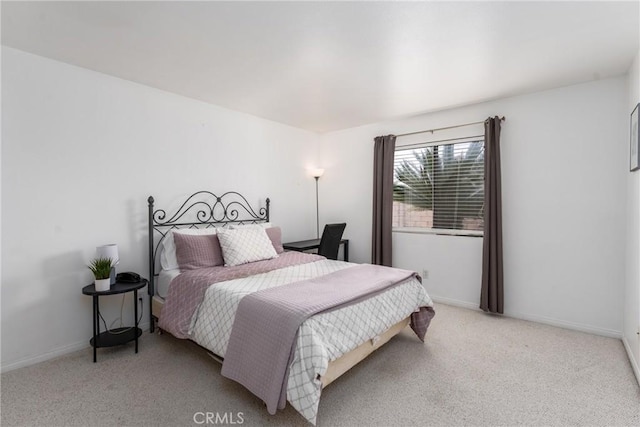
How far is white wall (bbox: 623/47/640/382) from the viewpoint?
7.90 feet

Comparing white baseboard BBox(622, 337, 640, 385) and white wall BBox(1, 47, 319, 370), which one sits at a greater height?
white wall BBox(1, 47, 319, 370)

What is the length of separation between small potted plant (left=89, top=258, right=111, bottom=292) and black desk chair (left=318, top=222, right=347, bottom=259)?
231 cm

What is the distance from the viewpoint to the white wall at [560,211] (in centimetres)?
296

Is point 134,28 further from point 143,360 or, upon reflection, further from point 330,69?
point 143,360

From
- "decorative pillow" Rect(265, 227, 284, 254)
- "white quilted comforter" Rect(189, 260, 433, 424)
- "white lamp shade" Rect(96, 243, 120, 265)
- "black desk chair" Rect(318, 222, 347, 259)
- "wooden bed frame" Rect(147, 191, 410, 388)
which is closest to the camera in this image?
"white quilted comforter" Rect(189, 260, 433, 424)

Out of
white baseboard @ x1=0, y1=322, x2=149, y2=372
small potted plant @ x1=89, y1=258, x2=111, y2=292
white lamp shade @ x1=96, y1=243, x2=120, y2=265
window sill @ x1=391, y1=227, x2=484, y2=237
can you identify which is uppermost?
window sill @ x1=391, y1=227, x2=484, y2=237

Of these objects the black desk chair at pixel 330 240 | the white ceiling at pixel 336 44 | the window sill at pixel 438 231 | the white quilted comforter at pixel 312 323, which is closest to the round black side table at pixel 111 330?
the white quilted comforter at pixel 312 323

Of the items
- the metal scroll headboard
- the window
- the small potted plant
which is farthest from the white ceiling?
the small potted plant

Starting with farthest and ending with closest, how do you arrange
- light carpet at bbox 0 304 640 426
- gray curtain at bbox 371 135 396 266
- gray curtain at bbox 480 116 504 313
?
gray curtain at bbox 371 135 396 266 → gray curtain at bbox 480 116 504 313 → light carpet at bbox 0 304 640 426

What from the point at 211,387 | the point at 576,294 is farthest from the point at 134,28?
the point at 576,294

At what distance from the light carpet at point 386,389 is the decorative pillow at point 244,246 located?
2.88ft

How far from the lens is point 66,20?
2053 mm

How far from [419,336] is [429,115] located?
2765 millimetres

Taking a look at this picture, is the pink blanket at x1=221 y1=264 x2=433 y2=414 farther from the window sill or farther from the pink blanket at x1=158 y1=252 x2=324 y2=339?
the window sill
